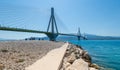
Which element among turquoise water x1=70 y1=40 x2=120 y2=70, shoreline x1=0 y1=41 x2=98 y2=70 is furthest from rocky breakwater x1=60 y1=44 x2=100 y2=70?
turquoise water x1=70 y1=40 x2=120 y2=70

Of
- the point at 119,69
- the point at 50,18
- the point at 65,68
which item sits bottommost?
the point at 119,69

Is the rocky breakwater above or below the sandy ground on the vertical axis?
below

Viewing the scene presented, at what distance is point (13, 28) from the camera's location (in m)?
30.3

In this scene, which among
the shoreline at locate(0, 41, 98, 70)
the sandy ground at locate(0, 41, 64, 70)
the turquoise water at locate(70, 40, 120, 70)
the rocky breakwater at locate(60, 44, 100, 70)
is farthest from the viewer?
the turquoise water at locate(70, 40, 120, 70)

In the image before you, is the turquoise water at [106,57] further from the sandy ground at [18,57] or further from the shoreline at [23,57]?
the sandy ground at [18,57]

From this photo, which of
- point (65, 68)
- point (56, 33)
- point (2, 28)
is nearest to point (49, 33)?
point (56, 33)

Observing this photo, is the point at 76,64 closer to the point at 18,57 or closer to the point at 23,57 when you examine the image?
the point at 23,57

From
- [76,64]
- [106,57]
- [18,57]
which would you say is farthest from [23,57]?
[106,57]

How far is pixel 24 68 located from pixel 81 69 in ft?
5.94

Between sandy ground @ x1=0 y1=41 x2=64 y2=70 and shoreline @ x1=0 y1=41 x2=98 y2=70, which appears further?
shoreline @ x1=0 y1=41 x2=98 y2=70

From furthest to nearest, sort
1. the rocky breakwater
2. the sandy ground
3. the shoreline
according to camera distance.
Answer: the rocky breakwater
the shoreline
the sandy ground

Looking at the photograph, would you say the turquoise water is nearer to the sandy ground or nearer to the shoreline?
the shoreline

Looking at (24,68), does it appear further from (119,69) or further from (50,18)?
(50,18)

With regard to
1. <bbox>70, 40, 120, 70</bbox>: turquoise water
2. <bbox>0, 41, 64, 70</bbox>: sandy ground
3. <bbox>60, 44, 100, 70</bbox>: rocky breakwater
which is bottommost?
<bbox>70, 40, 120, 70</bbox>: turquoise water
